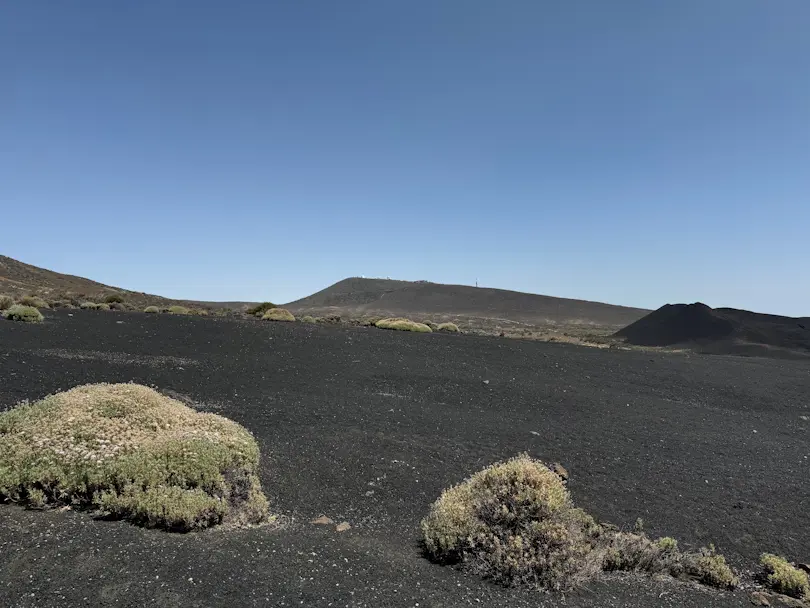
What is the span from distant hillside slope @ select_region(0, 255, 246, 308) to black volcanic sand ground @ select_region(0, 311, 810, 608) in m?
18.1

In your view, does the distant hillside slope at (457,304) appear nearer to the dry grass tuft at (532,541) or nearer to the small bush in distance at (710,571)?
the small bush in distance at (710,571)

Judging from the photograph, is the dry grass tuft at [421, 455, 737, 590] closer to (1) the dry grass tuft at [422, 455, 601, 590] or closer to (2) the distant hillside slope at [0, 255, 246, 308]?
(1) the dry grass tuft at [422, 455, 601, 590]

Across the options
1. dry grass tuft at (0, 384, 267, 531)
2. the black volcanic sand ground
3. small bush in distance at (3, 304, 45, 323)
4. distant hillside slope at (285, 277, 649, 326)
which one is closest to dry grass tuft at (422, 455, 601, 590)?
the black volcanic sand ground

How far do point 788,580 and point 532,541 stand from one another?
2.28 metres

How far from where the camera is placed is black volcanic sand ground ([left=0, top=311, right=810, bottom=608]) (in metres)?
3.47

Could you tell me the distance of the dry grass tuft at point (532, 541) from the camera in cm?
390

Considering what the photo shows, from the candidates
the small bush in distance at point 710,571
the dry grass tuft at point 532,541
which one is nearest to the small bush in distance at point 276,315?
the dry grass tuft at point 532,541

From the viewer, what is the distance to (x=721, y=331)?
39531 mm

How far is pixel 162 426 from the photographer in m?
5.61

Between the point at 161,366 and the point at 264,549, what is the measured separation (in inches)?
341

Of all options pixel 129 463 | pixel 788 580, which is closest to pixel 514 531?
pixel 788 580

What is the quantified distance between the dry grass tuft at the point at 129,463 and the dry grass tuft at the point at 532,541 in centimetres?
175

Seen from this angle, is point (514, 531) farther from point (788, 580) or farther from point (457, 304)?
point (457, 304)

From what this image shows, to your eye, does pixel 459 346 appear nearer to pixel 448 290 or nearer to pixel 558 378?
pixel 558 378
